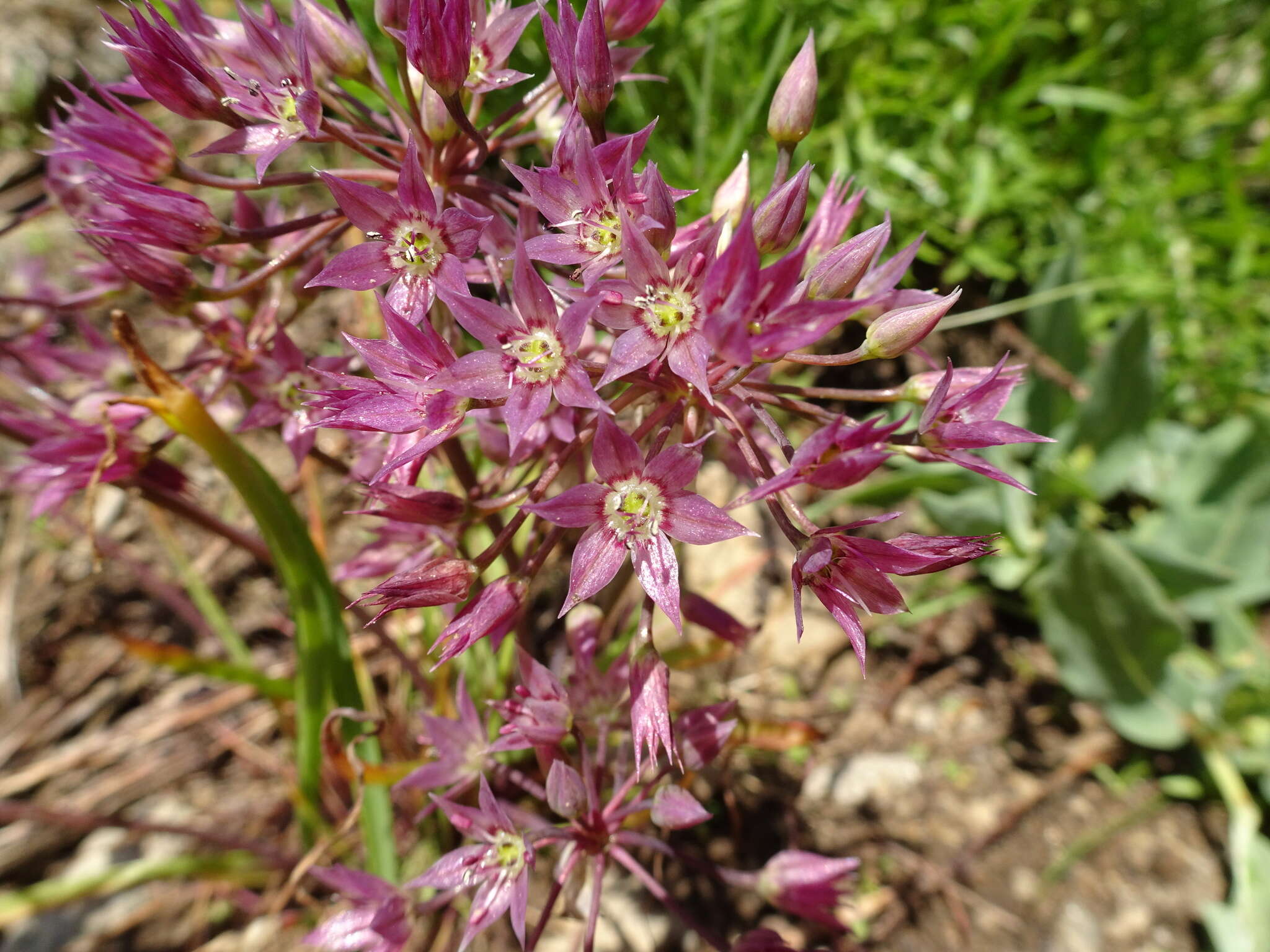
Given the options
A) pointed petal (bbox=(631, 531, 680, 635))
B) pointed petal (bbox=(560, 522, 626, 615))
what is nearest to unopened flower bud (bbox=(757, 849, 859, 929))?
pointed petal (bbox=(631, 531, 680, 635))

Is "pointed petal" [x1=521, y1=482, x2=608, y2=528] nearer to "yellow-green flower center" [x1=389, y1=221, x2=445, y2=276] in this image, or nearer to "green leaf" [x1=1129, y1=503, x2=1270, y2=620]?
"yellow-green flower center" [x1=389, y1=221, x2=445, y2=276]

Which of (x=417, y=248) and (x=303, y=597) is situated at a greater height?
(x=417, y=248)

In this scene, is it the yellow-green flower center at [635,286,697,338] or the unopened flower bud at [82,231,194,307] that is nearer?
the yellow-green flower center at [635,286,697,338]

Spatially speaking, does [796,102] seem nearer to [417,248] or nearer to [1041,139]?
[417,248]

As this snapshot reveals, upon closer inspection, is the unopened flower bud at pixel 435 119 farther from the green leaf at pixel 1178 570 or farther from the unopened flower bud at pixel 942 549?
the green leaf at pixel 1178 570

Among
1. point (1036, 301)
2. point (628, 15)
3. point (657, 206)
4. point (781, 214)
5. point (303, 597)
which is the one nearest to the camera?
point (657, 206)

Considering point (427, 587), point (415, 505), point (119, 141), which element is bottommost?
point (427, 587)

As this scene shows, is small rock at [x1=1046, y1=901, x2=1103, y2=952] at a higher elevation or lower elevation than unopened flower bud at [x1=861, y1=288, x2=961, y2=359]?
lower

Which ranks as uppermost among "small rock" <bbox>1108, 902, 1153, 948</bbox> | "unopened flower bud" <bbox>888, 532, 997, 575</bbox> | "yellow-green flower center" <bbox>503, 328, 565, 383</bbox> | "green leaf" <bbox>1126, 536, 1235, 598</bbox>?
"yellow-green flower center" <bbox>503, 328, 565, 383</bbox>

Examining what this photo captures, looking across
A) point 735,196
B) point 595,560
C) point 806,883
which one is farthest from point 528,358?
point 806,883
